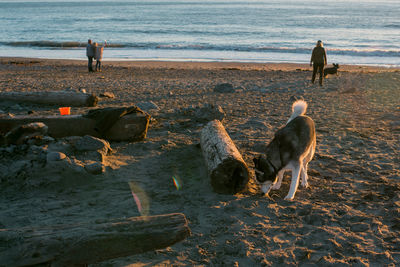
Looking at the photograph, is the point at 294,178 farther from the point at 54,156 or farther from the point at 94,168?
the point at 54,156

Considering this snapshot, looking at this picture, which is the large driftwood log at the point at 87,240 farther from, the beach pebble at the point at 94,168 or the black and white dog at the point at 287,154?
the beach pebble at the point at 94,168

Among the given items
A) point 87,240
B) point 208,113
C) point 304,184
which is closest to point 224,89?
point 208,113

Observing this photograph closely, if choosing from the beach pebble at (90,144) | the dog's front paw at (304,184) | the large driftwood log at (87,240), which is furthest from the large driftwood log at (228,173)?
the beach pebble at (90,144)

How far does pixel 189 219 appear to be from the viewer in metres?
4.46

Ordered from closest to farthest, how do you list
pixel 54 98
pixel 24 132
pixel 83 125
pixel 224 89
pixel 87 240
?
pixel 87 240 → pixel 24 132 → pixel 83 125 → pixel 54 98 → pixel 224 89

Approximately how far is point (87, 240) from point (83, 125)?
13.8ft

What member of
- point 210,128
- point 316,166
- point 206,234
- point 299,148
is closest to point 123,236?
point 206,234

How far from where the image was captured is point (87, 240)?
121 inches

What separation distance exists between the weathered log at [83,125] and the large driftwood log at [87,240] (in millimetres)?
3848

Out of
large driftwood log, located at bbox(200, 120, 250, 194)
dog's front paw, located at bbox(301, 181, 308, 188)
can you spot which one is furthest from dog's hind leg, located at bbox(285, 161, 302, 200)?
large driftwood log, located at bbox(200, 120, 250, 194)

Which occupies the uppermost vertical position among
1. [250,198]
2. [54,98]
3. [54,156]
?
[54,98]

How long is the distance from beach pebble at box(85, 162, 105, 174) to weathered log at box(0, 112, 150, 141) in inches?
58.0

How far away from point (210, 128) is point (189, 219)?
2651 millimetres

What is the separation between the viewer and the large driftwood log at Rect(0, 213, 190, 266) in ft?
9.42
